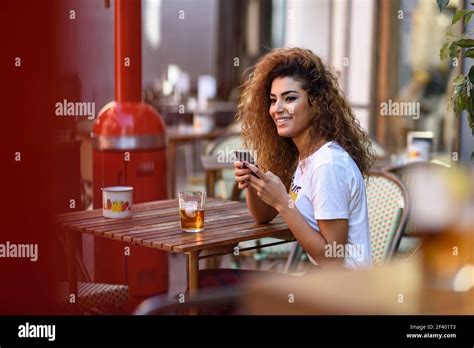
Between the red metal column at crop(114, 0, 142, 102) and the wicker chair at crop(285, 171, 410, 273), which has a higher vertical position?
the red metal column at crop(114, 0, 142, 102)

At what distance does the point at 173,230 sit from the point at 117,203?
0.89 feet

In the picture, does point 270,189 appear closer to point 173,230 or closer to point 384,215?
point 173,230

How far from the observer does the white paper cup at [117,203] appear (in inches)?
112

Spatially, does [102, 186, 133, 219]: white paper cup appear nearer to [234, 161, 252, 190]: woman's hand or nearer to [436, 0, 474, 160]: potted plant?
[234, 161, 252, 190]: woman's hand

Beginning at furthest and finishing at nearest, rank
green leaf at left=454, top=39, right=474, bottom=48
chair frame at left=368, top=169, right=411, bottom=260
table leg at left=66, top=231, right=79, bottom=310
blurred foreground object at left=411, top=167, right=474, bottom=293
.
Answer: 1. blurred foreground object at left=411, top=167, right=474, bottom=293
2. chair frame at left=368, top=169, right=411, bottom=260
3. table leg at left=66, top=231, right=79, bottom=310
4. green leaf at left=454, top=39, right=474, bottom=48

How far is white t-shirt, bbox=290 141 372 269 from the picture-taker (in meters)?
2.57

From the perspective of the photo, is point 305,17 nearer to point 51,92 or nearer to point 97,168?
point 97,168

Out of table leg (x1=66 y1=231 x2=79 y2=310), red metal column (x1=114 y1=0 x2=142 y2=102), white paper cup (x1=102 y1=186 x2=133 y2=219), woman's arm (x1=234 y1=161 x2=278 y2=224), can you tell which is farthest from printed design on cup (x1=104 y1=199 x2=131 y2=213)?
red metal column (x1=114 y1=0 x2=142 y2=102)

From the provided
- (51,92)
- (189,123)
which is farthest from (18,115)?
(189,123)

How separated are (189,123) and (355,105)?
1663 mm

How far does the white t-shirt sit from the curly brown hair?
8 cm

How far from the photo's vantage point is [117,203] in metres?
2.85

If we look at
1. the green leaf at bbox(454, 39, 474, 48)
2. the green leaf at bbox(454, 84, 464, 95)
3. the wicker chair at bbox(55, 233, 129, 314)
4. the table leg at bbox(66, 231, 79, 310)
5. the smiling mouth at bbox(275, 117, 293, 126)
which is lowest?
the wicker chair at bbox(55, 233, 129, 314)

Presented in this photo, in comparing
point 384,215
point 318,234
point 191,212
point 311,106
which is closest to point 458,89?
point 311,106
